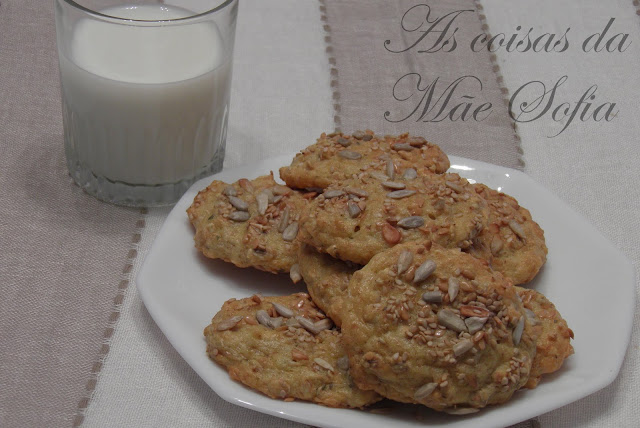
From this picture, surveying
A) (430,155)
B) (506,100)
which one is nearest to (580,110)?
(506,100)

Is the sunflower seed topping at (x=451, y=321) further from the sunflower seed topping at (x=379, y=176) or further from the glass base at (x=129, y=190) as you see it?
the glass base at (x=129, y=190)

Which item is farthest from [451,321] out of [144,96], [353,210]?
[144,96]

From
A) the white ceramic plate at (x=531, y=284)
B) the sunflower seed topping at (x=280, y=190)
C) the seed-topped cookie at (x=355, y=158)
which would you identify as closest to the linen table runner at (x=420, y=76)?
the white ceramic plate at (x=531, y=284)

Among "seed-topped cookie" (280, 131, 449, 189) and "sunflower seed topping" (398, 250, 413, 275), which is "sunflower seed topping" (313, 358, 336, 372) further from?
"seed-topped cookie" (280, 131, 449, 189)

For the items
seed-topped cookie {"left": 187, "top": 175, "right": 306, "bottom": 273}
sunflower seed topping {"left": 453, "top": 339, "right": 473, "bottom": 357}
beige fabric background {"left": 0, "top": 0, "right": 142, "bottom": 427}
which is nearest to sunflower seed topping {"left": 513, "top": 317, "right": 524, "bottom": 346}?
sunflower seed topping {"left": 453, "top": 339, "right": 473, "bottom": 357}

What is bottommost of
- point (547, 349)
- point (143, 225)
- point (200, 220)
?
point (143, 225)

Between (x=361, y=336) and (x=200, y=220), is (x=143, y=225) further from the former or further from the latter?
(x=361, y=336)
